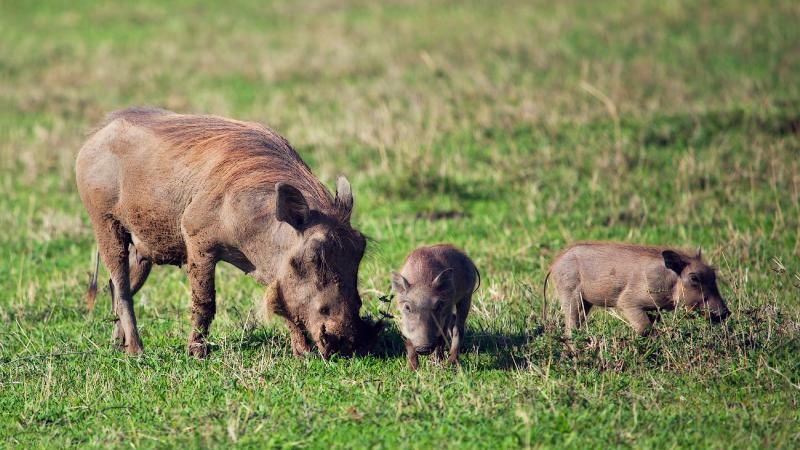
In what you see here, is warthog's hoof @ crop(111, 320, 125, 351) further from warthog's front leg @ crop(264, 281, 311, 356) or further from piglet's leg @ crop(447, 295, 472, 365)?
piglet's leg @ crop(447, 295, 472, 365)

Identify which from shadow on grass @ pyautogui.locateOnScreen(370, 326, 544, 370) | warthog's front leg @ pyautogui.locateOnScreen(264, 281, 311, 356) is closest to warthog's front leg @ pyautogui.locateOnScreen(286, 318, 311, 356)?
warthog's front leg @ pyautogui.locateOnScreen(264, 281, 311, 356)

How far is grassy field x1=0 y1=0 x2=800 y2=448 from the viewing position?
5355mm

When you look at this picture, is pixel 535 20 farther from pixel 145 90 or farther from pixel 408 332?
pixel 408 332

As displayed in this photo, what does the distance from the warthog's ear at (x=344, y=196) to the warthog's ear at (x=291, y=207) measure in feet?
0.74

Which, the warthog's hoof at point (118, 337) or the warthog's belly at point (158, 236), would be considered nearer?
the warthog's belly at point (158, 236)

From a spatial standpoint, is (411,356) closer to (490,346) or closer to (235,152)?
(490,346)

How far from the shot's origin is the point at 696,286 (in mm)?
6199

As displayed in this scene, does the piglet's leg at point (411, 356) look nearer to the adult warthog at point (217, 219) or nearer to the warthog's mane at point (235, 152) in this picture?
the adult warthog at point (217, 219)

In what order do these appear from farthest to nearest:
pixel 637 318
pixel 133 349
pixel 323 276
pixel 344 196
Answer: pixel 133 349
pixel 637 318
pixel 344 196
pixel 323 276

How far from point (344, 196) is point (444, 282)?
0.73m

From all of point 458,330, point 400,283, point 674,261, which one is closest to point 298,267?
point 400,283

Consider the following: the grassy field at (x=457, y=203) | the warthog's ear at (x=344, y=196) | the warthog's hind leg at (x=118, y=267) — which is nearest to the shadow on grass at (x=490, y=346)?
the grassy field at (x=457, y=203)

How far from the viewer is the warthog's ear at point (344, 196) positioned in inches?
237

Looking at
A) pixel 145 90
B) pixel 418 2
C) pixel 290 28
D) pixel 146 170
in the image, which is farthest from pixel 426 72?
pixel 146 170
